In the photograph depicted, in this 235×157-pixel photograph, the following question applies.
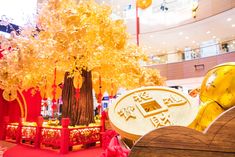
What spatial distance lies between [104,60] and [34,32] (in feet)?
5.48

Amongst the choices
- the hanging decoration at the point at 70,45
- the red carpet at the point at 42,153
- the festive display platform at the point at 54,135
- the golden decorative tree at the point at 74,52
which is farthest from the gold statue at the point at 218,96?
the festive display platform at the point at 54,135

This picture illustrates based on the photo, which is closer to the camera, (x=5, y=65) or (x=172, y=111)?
(x=172, y=111)

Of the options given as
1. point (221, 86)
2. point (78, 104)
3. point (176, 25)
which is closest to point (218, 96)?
point (221, 86)

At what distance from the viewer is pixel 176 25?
10953 mm

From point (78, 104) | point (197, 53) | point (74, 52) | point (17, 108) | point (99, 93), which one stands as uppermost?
point (197, 53)

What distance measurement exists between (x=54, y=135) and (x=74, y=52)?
166cm

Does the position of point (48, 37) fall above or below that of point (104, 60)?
above

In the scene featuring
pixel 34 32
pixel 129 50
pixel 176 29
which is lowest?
pixel 129 50

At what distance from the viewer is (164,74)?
11.4m

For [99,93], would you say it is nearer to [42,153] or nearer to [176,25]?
[42,153]

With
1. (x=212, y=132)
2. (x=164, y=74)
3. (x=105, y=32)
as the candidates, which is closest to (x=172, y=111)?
(x=212, y=132)

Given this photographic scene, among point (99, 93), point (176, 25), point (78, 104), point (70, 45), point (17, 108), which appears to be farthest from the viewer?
point (176, 25)

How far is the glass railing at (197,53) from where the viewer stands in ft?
31.7

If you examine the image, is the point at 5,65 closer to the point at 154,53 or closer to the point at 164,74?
the point at 164,74
